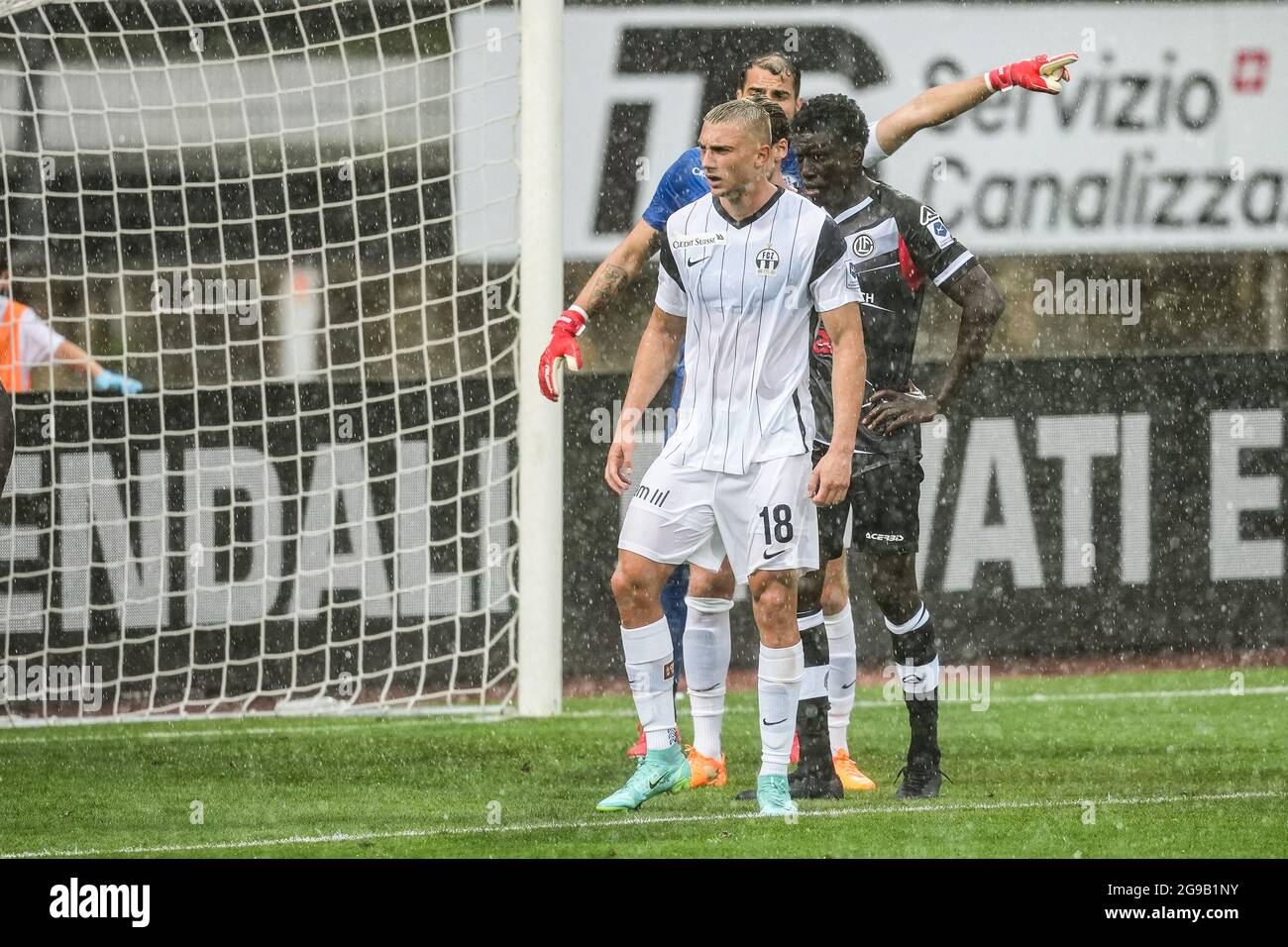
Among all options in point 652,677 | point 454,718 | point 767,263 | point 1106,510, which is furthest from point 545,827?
point 1106,510

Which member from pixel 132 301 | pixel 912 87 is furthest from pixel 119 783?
pixel 912 87

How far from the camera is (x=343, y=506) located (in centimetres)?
856

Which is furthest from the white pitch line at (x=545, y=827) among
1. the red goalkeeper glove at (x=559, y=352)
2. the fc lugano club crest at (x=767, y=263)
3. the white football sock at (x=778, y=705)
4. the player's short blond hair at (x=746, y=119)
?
the player's short blond hair at (x=746, y=119)

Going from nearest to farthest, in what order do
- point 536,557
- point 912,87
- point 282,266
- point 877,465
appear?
point 877,465 → point 536,557 → point 282,266 → point 912,87

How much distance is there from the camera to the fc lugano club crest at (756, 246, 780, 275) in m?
5.10

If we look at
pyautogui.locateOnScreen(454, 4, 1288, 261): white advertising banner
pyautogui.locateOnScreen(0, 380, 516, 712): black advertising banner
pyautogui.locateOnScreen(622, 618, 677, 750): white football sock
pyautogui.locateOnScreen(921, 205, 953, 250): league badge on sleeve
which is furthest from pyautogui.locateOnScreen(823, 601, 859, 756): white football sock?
pyautogui.locateOnScreen(454, 4, 1288, 261): white advertising banner

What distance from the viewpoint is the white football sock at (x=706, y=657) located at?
567 centimetres

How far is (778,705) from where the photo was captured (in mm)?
5188

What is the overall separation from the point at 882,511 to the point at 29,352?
14.9 feet

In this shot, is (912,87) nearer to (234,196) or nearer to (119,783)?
(234,196)

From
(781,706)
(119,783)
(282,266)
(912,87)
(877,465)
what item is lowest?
(119,783)

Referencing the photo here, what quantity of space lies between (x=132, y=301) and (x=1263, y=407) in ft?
18.7

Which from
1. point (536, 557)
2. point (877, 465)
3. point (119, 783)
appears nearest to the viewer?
point (877, 465)

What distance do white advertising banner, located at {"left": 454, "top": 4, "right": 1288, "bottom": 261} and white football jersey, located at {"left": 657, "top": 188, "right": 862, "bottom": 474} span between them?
20.6 feet
